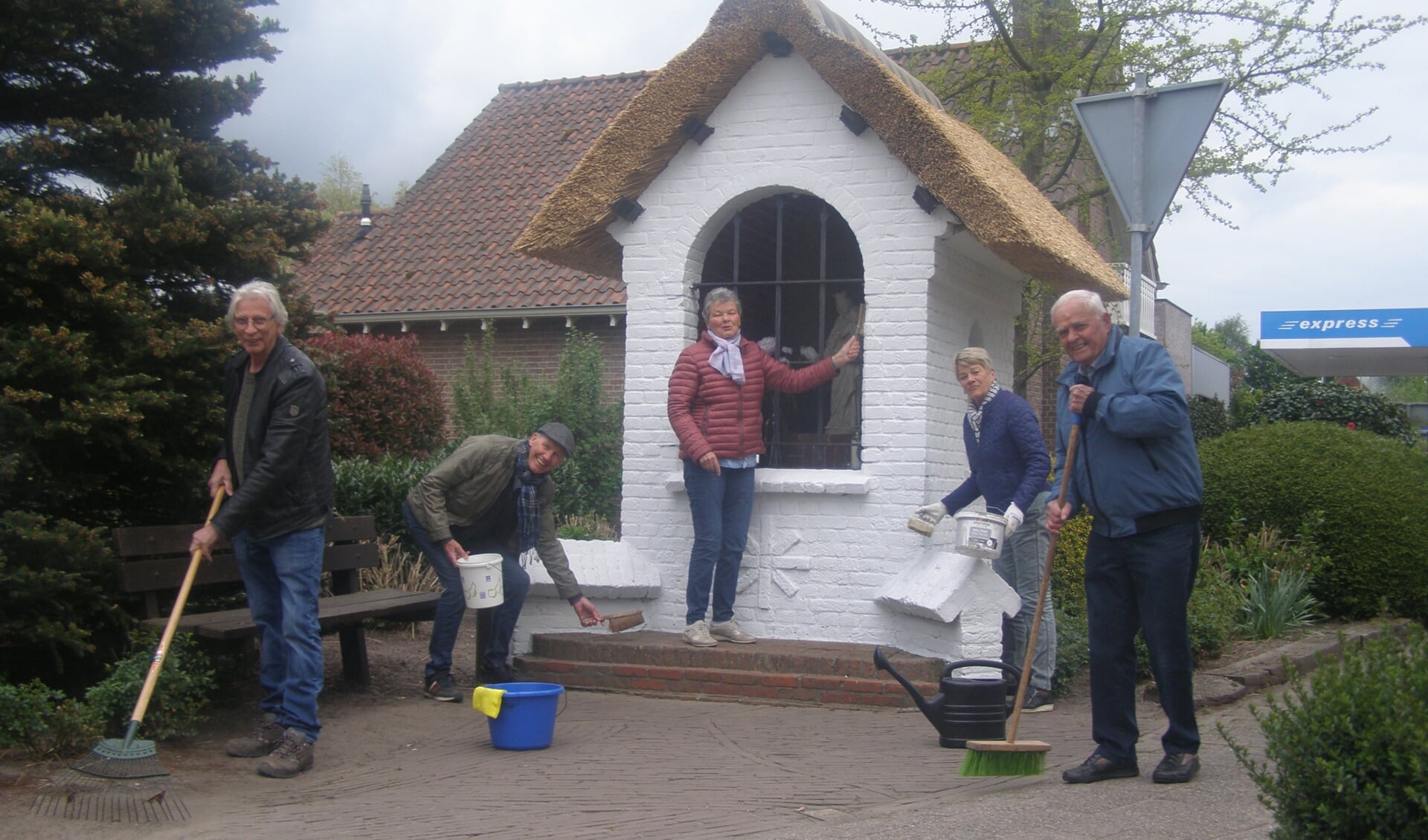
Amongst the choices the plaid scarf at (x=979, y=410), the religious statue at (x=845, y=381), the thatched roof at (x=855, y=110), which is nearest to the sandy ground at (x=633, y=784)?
the plaid scarf at (x=979, y=410)

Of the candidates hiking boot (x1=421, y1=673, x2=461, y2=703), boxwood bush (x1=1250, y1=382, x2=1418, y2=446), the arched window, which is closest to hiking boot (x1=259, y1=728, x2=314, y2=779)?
hiking boot (x1=421, y1=673, x2=461, y2=703)

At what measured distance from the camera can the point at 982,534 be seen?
645cm

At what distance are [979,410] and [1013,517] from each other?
66 cm

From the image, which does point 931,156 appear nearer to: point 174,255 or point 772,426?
point 772,426

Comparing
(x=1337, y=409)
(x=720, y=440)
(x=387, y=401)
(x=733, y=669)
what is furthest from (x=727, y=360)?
(x=1337, y=409)

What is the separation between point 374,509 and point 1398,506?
784 cm

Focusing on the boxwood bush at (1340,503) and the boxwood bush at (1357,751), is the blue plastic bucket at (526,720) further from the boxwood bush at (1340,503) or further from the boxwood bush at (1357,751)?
the boxwood bush at (1340,503)

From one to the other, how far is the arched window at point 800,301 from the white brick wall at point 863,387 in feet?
1.15

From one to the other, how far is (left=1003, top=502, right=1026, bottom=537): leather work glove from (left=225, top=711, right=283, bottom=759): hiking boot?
3600 millimetres

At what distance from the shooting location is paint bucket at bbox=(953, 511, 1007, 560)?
6441mm

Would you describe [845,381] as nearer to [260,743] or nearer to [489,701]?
[489,701]

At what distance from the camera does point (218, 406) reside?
6.42 metres

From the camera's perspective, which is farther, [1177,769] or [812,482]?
[812,482]

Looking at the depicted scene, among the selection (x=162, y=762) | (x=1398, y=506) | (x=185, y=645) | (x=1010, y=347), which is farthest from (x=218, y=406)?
(x=1398, y=506)
